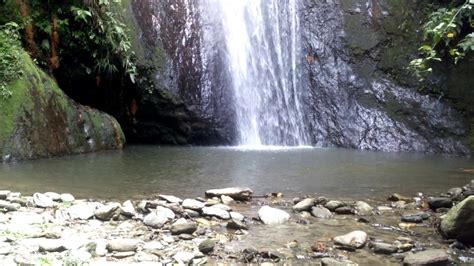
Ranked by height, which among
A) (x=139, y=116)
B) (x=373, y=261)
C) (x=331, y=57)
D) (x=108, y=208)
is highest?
(x=331, y=57)

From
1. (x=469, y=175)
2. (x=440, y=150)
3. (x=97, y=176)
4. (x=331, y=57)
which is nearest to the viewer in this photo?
(x=97, y=176)

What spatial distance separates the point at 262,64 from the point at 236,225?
275 inches

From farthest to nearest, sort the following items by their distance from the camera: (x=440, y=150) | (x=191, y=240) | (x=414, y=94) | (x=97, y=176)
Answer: (x=414, y=94)
(x=440, y=150)
(x=97, y=176)
(x=191, y=240)

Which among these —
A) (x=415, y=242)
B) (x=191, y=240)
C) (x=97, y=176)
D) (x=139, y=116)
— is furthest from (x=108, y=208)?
(x=139, y=116)

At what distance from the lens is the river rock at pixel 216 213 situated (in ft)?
12.7

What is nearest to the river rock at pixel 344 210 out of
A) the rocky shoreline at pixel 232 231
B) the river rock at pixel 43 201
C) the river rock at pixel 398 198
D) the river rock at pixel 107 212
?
the rocky shoreline at pixel 232 231

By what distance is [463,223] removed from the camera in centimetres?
330

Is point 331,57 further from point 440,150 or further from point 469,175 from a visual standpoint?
point 469,175

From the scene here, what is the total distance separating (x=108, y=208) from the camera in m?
3.77

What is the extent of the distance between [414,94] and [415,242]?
6.62 m

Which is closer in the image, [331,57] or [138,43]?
[138,43]

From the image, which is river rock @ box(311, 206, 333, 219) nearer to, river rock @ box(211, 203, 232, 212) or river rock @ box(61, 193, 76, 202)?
river rock @ box(211, 203, 232, 212)

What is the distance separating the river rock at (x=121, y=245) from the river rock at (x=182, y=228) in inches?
15.6

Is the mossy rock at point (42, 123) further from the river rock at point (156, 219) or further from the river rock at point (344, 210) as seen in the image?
the river rock at point (344, 210)
